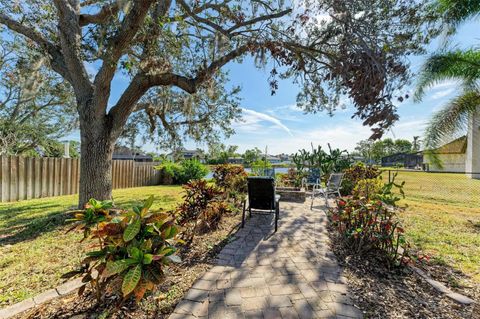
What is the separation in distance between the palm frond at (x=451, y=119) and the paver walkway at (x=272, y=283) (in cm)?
454

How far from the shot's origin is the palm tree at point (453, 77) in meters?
5.64

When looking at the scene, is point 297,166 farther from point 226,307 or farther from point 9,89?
point 9,89

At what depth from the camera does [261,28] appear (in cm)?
490

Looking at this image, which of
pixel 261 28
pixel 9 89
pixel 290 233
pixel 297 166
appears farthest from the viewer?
pixel 9 89

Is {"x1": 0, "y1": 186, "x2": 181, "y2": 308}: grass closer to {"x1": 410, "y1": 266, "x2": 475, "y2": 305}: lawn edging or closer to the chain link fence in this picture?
{"x1": 410, "y1": 266, "x2": 475, "y2": 305}: lawn edging

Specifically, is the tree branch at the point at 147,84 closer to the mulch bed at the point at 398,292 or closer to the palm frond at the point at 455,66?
the mulch bed at the point at 398,292

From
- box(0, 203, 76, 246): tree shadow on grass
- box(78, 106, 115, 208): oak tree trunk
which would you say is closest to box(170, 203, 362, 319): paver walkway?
box(78, 106, 115, 208): oak tree trunk

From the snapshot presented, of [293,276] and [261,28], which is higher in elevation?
[261,28]

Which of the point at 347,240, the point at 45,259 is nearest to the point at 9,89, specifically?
the point at 45,259

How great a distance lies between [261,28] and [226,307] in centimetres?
497

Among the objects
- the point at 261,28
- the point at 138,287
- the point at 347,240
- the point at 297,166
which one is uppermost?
the point at 261,28

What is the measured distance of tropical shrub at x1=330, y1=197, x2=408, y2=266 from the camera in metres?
2.84

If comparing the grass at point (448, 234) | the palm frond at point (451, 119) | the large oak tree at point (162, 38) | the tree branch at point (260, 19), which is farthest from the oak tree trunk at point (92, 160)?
the palm frond at point (451, 119)

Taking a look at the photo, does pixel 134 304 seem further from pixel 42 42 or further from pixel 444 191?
pixel 444 191
